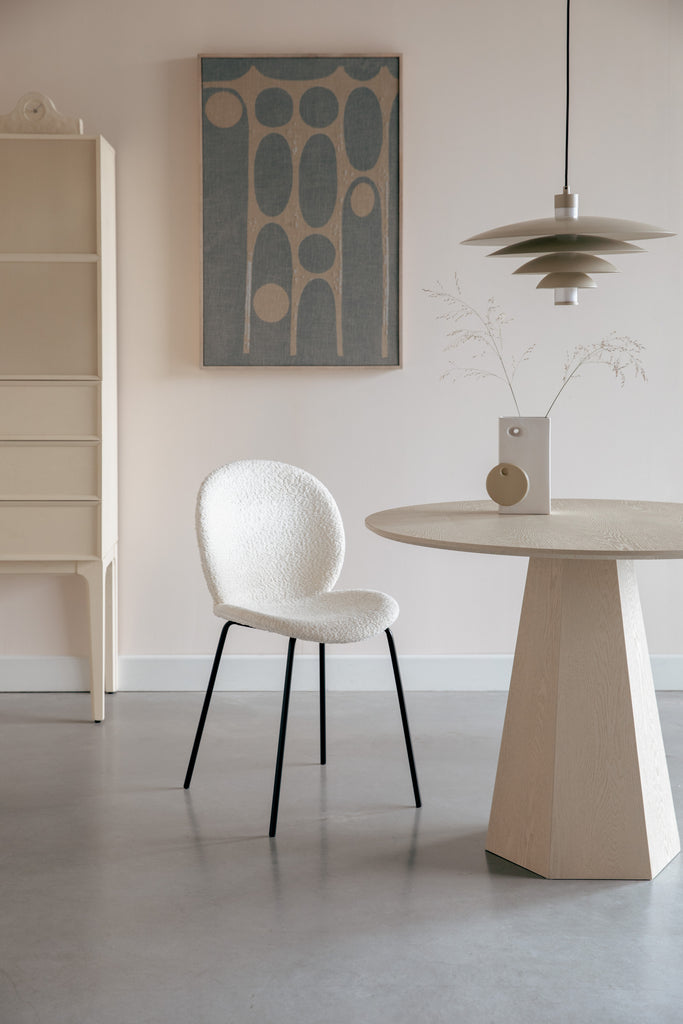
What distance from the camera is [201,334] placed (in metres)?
3.62

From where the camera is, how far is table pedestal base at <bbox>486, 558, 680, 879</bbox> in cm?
222

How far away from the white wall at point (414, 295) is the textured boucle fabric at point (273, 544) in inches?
28.4

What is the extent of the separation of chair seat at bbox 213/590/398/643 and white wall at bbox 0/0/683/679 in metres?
0.92

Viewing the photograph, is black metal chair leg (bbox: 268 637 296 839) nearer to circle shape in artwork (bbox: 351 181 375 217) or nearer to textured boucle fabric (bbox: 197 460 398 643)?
textured boucle fabric (bbox: 197 460 398 643)

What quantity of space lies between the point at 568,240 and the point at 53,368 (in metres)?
1.81

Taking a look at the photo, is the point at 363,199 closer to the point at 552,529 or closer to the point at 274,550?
the point at 274,550

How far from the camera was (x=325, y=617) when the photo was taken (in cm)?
262

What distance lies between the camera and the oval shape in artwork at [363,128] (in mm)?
3549

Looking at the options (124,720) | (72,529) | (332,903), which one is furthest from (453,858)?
(72,529)

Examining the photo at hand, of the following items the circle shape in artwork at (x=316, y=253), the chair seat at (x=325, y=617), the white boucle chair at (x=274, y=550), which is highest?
the circle shape in artwork at (x=316, y=253)

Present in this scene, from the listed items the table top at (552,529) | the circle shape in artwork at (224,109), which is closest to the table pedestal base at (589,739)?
the table top at (552,529)

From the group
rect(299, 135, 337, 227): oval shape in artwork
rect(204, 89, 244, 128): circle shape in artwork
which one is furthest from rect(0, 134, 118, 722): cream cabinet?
rect(299, 135, 337, 227): oval shape in artwork

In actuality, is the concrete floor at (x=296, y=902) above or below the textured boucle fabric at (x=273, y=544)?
below

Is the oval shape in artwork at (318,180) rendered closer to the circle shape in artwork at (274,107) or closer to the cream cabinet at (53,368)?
the circle shape in artwork at (274,107)
